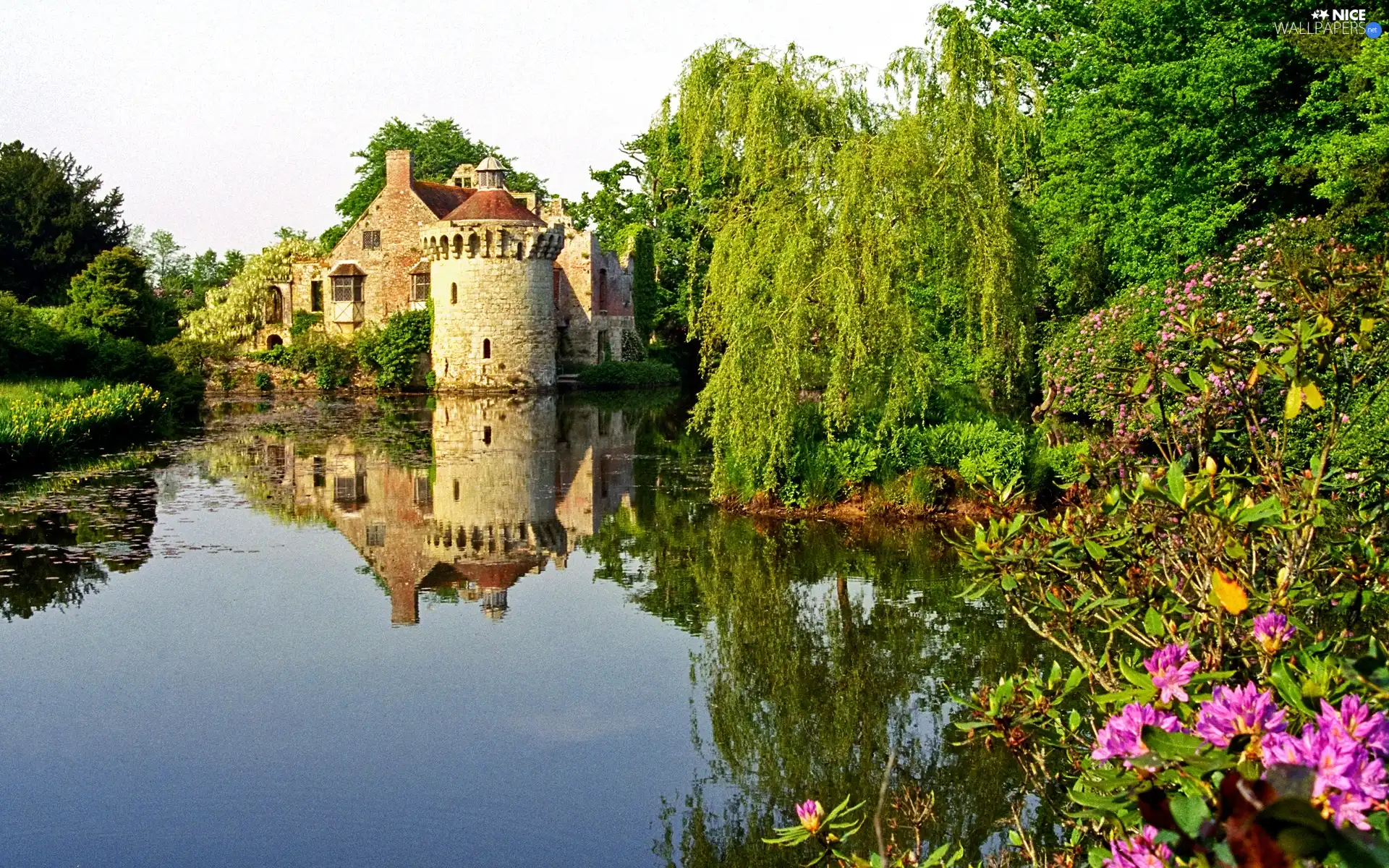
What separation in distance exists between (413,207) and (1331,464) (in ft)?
126

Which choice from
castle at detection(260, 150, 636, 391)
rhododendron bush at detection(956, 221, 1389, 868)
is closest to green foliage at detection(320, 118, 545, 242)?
castle at detection(260, 150, 636, 391)

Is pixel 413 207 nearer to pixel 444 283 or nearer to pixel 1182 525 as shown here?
pixel 444 283

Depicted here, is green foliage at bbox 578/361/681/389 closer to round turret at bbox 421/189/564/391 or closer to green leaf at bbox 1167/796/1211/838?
round turret at bbox 421/189/564/391

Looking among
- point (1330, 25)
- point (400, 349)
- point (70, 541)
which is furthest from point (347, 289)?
point (1330, 25)

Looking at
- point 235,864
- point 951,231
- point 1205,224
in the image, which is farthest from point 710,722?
point 1205,224

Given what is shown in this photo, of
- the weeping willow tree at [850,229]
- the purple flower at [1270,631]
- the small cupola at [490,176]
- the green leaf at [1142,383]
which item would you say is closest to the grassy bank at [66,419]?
the weeping willow tree at [850,229]

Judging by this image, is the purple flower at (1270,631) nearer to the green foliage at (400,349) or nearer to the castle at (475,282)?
the castle at (475,282)

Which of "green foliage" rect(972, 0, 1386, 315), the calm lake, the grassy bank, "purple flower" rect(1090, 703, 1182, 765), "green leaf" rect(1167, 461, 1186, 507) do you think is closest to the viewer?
"purple flower" rect(1090, 703, 1182, 765)

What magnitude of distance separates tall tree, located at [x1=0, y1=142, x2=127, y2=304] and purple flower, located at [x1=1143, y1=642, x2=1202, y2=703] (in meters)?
50.9

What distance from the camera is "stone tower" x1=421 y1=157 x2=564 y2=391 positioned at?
41.8m

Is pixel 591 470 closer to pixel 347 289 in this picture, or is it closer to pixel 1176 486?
pixel 1176 486

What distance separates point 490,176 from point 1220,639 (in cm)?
4146

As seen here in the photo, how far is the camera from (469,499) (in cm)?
2033

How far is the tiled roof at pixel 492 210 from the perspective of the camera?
41844 millimetres
